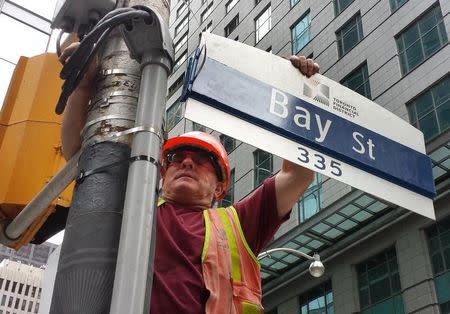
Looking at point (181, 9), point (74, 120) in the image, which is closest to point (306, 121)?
point (74, 120)

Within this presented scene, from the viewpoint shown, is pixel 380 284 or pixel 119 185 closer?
pixel 119 185

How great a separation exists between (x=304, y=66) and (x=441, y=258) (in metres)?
14.8

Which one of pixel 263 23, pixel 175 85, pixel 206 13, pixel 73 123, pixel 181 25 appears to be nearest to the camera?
pixel 73 123

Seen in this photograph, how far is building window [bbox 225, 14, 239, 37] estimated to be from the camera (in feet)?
106

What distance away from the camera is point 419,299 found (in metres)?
16.7

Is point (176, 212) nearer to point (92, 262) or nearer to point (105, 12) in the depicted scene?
point (105, 12)

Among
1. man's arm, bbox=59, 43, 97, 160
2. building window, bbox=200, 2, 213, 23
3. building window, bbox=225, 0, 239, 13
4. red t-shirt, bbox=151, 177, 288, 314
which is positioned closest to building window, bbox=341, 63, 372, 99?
building window, bbox=225, 0, 239, 13

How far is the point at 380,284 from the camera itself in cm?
1838

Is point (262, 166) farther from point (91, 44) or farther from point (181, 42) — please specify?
point (91, 44)

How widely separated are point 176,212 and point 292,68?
42.3 inches

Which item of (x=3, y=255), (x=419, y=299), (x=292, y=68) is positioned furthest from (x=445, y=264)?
(x=3, y=255)

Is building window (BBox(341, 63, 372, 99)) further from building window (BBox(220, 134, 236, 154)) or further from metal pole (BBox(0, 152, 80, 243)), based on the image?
metal pole (BBox(0, 152, 80, 243))

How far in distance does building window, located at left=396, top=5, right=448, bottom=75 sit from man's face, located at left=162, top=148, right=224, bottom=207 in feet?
57.9

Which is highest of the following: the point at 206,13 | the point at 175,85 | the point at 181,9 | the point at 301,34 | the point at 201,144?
the point at 181,9
